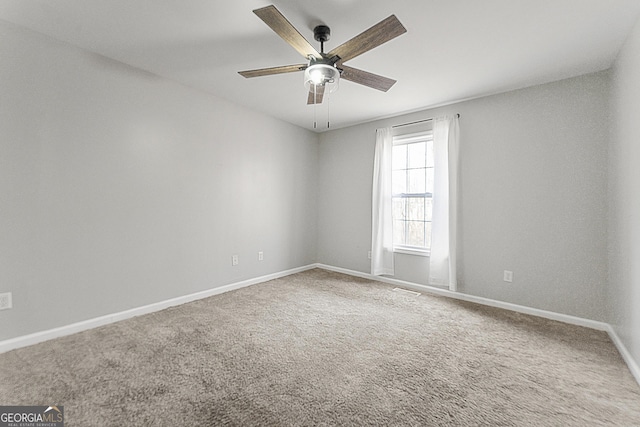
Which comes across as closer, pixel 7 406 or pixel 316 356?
pixel 7 406

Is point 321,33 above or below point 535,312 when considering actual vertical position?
above

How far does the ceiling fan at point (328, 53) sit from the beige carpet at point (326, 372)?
215cm

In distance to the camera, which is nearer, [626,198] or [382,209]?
[626,198]

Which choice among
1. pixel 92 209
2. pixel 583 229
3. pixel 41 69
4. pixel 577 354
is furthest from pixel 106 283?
pixel 583 229

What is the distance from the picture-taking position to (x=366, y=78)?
2219mm

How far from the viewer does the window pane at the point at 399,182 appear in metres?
4.15

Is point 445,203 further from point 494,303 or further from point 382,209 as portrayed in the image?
point 494,303

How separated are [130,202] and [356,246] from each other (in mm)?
3213

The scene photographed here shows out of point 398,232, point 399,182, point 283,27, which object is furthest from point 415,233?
point 283,27

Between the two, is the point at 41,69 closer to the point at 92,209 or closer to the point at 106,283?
the point at 92,209

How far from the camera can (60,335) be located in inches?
92.1

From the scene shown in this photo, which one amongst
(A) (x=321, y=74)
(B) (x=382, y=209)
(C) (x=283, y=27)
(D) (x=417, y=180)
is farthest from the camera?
(B) (x=382, y=209)

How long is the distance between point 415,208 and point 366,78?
7.74 ft

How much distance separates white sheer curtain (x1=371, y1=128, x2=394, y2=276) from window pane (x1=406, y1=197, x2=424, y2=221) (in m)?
0.30
